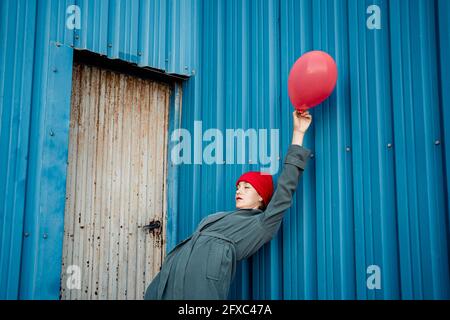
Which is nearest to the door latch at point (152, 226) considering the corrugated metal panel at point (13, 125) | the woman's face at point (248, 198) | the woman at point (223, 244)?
the woman at point (223, 244)

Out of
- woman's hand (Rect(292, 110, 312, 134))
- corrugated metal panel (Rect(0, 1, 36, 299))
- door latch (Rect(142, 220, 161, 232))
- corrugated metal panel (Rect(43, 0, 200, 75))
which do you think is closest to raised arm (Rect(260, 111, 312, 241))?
woman's hand (Rect(292, 110, 312, 134))

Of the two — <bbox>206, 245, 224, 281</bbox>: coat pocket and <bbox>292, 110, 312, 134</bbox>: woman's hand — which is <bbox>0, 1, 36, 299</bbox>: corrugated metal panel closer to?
<bbox>206, 245, 224, 281</bbox>: coat pocket

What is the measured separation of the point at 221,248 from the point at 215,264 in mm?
112

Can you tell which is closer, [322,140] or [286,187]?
[286,187]

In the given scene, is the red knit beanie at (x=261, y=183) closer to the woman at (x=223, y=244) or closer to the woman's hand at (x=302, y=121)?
the woman at (x=223, y=244)

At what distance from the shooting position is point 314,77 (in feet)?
8.33

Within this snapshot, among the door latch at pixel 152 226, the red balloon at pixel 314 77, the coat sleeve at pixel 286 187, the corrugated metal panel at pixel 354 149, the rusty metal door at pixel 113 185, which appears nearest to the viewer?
the corrugated metal panel at pixel 354 149

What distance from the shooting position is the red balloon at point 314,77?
A: 2533 mm

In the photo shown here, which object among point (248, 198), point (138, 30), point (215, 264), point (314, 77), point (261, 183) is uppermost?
point (138, 30)

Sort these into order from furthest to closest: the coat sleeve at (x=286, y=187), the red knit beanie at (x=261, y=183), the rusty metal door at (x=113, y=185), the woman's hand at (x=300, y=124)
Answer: the rusty metal door at (x=113, y=185)
the red knit beanie at (x=261, y=183)
the woman's hand at (x=300, y=124)
the coat sleeve at (x=286, y=187)

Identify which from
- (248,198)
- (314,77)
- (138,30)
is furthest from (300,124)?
(138,30)

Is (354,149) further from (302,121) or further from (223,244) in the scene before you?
(223,244)

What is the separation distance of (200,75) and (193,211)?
1230 mm

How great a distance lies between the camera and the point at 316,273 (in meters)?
2.81
